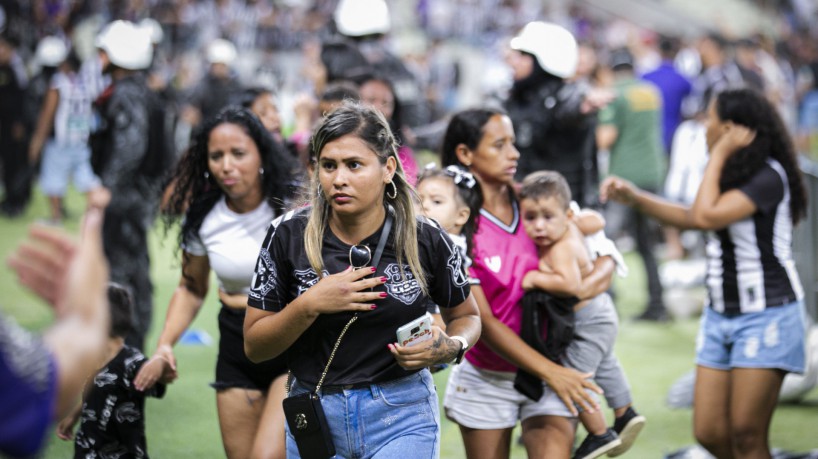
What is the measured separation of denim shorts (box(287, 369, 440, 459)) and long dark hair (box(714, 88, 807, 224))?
2.26 metres

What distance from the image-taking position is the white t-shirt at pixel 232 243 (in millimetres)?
4402

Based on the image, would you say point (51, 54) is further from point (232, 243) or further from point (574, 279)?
point (574, 279)

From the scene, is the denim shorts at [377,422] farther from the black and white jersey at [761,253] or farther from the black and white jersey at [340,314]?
the black and white jersey at [761,253]

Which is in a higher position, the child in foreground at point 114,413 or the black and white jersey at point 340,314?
the black and white jersey at point 340,314

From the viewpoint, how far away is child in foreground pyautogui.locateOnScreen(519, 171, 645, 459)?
4219mm

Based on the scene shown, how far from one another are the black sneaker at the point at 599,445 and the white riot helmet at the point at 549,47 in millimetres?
3085

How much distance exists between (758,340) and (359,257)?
2288 mm

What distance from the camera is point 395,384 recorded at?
11.1 ft

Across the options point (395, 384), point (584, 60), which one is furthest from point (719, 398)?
point (584, 60)

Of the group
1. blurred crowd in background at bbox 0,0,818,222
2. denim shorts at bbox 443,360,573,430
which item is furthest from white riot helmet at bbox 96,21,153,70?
denim shorts at bbox 443,360,573,430

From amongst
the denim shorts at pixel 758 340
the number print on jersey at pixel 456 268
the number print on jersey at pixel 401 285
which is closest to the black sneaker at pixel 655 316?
the denim shorts at pixel 758 340

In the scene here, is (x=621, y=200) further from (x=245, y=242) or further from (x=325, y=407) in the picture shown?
(x=325, y=407)

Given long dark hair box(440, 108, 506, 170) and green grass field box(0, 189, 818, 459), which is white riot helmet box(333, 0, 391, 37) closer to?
green grass field box(0, 189, 818, 459)

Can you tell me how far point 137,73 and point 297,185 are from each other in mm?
3542
